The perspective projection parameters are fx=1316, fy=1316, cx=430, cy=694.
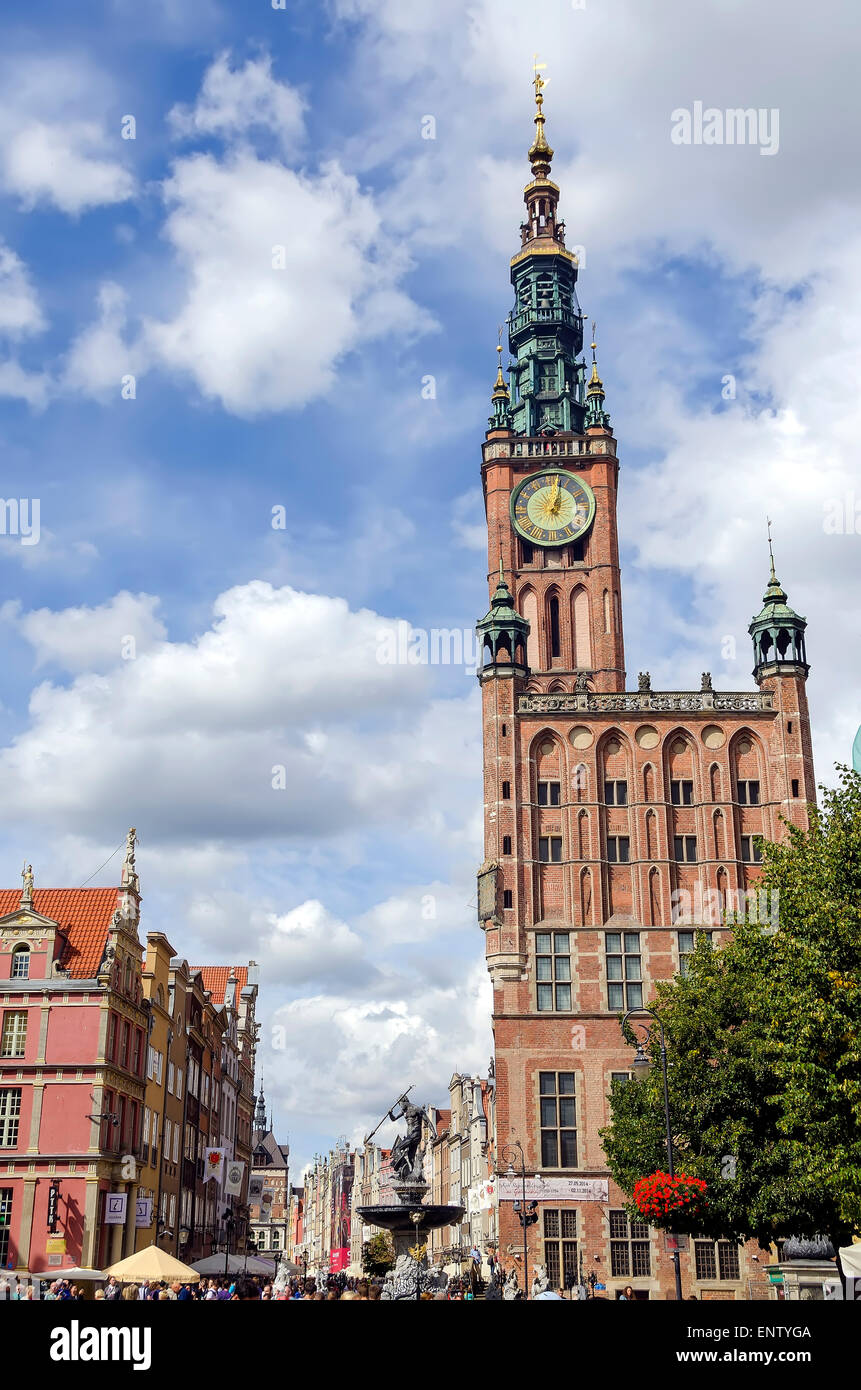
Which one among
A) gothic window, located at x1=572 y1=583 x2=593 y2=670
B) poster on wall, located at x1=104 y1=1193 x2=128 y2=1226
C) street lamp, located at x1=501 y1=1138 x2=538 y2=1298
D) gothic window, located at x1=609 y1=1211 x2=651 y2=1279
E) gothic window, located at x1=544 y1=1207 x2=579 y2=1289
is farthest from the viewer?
gothic window, located at x1=572 y1=583 x2=593 y2=670

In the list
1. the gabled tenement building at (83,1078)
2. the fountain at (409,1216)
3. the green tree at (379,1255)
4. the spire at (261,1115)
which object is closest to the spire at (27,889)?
the gabled tenement building at (83,1078)

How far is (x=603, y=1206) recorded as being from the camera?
57.8 meters

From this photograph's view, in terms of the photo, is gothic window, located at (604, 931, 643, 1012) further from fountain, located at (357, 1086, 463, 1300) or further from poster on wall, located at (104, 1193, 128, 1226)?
fountain, located at (357, 1086, 463, 1300)

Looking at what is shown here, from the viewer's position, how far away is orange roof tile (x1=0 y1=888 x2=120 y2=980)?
49.3 metres

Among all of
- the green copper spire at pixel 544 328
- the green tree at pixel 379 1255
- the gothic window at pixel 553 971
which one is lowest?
the green tree at pixel 379 1255

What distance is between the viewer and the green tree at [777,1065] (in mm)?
30938

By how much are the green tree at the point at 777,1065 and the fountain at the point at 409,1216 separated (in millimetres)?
7914

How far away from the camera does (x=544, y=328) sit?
9306cm

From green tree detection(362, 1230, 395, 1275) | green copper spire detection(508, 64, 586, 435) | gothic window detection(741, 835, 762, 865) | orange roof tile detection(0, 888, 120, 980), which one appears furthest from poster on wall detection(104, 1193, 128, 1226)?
green copper spire detection(508, 64, 586, 435)

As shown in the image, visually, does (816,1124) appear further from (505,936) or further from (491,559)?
(491,559)

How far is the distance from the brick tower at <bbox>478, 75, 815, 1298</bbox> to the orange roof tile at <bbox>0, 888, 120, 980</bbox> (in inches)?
738

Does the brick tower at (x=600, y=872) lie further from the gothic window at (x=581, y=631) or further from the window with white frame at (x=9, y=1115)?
the window with white frame at (x=9, y=1115)

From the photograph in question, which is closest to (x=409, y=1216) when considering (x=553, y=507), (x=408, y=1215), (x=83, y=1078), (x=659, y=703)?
(x=408, y=1215)
